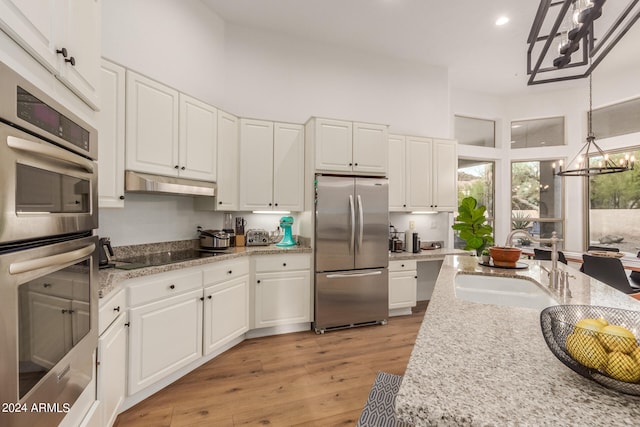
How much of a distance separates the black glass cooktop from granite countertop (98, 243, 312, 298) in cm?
7

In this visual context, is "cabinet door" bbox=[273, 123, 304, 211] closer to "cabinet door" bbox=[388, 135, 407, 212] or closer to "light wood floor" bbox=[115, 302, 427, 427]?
"cabinet door" bbox=[388, 135, 407, 212]

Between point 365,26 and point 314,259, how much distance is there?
114 inches

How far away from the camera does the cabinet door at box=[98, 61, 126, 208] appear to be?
2038 mm

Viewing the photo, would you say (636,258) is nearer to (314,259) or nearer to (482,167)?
(482,167)

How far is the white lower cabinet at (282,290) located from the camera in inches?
122

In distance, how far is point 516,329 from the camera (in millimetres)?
971

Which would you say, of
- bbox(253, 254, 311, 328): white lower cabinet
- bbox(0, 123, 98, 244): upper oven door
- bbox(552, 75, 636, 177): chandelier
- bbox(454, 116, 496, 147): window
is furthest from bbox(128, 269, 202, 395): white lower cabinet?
bbox(454, 116, 496, 147): window

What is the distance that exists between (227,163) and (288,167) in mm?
693

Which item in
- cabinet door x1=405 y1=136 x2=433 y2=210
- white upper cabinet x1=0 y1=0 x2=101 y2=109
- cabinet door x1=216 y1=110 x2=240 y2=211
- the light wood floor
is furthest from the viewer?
cabinet door x1=405 y1=136 x2=433 y2=210

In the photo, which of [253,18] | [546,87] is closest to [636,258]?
[546,87]

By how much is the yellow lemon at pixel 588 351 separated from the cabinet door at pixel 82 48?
167 centimetres

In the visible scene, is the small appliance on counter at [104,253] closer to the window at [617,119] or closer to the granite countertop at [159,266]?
the granite countertop at [159,266]

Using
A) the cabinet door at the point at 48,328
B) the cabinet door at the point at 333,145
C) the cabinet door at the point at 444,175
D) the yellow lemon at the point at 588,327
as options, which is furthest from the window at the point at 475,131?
the cabinet door at the point at 48,328

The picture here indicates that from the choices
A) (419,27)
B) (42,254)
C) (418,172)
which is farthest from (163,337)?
(419,27)
